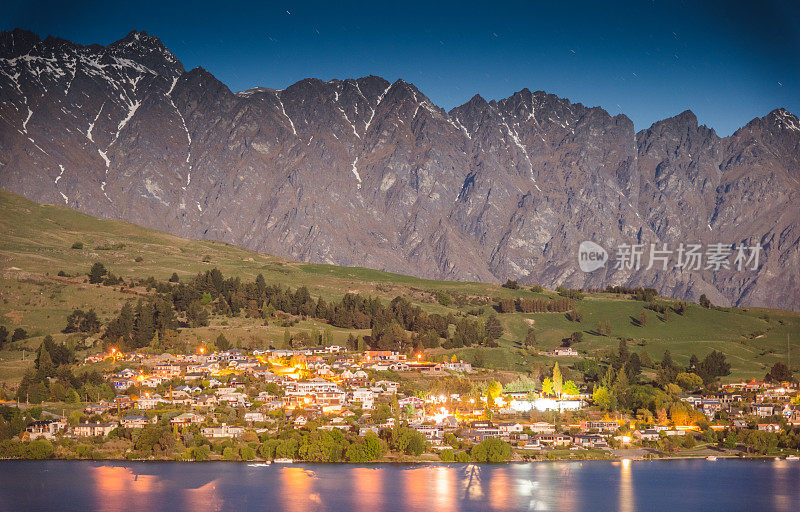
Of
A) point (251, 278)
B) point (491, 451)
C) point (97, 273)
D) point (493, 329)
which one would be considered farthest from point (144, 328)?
point (251, 278)

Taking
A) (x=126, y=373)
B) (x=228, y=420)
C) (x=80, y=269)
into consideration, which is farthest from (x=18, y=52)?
(x=228, y=420)

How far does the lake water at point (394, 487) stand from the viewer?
4688 centimetres

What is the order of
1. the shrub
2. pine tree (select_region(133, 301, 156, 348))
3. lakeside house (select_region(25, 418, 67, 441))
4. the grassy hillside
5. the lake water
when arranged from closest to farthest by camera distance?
1. the lake water
2. the shrub
3. lakeside house (select_region(25, 418, 67, 441))
4. pine tree (select_region(133, 301, 156, 348))
5. the grassy hillside

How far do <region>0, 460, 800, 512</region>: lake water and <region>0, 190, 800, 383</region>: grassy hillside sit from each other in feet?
87.0

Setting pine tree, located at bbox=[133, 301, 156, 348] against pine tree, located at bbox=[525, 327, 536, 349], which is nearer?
pine tree, located at bbox=[133, 301, 156, 348]

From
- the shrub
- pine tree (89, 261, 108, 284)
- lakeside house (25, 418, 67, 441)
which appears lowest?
the shrub

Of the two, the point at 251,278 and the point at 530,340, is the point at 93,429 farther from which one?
the point at 251,278

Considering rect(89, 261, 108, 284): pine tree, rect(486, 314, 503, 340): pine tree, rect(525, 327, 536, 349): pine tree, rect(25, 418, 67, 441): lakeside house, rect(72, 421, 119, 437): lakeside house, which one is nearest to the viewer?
rect(25, 418, 67, 441): lakeside house

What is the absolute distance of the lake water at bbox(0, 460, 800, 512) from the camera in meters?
46.9

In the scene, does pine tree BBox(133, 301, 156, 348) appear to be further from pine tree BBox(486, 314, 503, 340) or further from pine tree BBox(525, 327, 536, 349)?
pine tree BBox(525, 327, 536, 349)

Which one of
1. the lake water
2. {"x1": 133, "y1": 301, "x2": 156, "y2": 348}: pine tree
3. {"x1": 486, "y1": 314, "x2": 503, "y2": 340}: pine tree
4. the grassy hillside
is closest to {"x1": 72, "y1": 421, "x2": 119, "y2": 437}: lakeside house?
the lake water

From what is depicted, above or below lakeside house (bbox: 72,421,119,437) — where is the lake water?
below

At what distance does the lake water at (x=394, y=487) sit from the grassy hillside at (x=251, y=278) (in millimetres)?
26513

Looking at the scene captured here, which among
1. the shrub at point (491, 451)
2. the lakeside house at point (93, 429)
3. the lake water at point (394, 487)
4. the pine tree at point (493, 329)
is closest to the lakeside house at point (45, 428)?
the lakeside house at point (93, 429)
